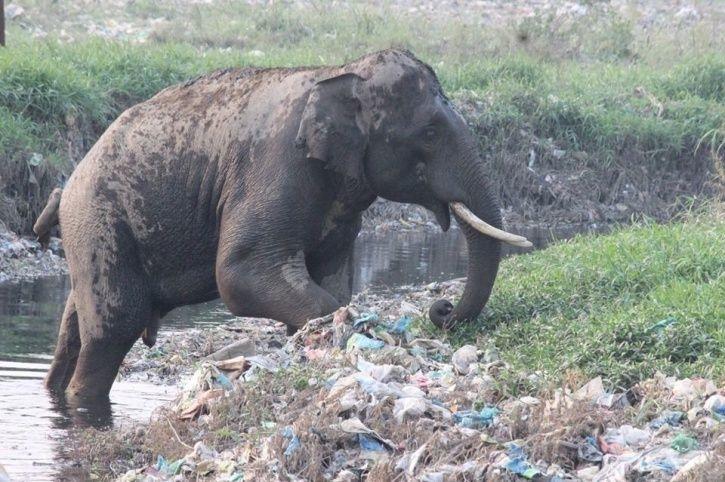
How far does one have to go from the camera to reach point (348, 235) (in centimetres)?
850

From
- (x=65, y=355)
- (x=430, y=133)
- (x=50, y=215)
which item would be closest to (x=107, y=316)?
(x=65, y=355)

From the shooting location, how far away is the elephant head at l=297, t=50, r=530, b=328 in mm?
7961

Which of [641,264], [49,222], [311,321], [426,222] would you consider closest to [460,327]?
[311,321]

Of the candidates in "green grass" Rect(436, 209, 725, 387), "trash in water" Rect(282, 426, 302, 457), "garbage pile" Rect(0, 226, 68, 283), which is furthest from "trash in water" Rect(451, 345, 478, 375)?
"garbage pile" Rect(0, 226, 68, 283)

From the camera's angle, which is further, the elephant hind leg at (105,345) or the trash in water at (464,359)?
the elephant hind leg at (105,345)

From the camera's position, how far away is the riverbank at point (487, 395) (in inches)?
235

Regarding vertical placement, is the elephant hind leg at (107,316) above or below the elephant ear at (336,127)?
below

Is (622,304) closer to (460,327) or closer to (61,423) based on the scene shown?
(460,327)

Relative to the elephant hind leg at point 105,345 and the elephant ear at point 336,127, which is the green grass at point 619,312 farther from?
the elephant hind leg at point 105,345

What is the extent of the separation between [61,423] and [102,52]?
29.7ft

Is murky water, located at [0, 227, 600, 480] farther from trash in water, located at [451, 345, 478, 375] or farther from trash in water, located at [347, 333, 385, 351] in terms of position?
trash in water, located at [451, 345, 478, 375]

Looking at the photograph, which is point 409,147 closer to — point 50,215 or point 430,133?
point 430,133

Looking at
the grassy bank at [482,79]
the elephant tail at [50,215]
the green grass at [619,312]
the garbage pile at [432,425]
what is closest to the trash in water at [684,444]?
the garbage pile at [432,425]

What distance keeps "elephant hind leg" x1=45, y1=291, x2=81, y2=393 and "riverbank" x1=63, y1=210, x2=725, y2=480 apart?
3.70 feet
